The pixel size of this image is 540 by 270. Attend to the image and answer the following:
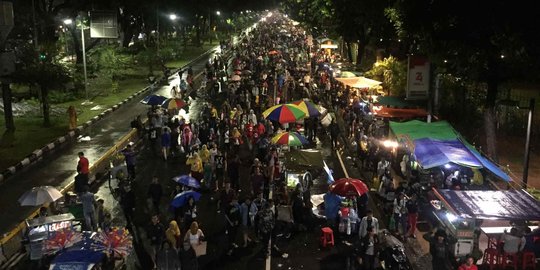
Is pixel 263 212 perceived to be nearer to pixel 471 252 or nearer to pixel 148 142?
pixel 471 252

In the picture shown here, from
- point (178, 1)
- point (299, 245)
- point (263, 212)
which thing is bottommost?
point (299, 245)

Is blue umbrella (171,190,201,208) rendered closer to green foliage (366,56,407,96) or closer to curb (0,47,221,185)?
curb (0,47,221,185)

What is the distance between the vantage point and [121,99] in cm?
3597

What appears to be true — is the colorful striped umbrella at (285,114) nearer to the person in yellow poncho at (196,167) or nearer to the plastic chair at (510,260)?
the person in yellow poncho at (196,167)

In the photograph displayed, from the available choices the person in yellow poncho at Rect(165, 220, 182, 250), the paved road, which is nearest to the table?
the person in yellow poncho at Rect(165, 220, 182, 250)

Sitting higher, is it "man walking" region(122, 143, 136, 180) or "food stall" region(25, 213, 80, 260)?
"man walking" region(122, 143, 136, 180)

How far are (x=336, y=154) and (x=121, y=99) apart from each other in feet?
62.2

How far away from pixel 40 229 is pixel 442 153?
35.6 feet

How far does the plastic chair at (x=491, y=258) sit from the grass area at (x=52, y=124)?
16.7m

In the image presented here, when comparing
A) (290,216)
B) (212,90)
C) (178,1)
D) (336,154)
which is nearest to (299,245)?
(290,216)

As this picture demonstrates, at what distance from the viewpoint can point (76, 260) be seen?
987 cm

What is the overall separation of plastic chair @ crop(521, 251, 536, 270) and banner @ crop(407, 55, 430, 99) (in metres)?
9.63

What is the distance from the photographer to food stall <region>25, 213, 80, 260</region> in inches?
478

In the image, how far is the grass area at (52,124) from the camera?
22098mm
